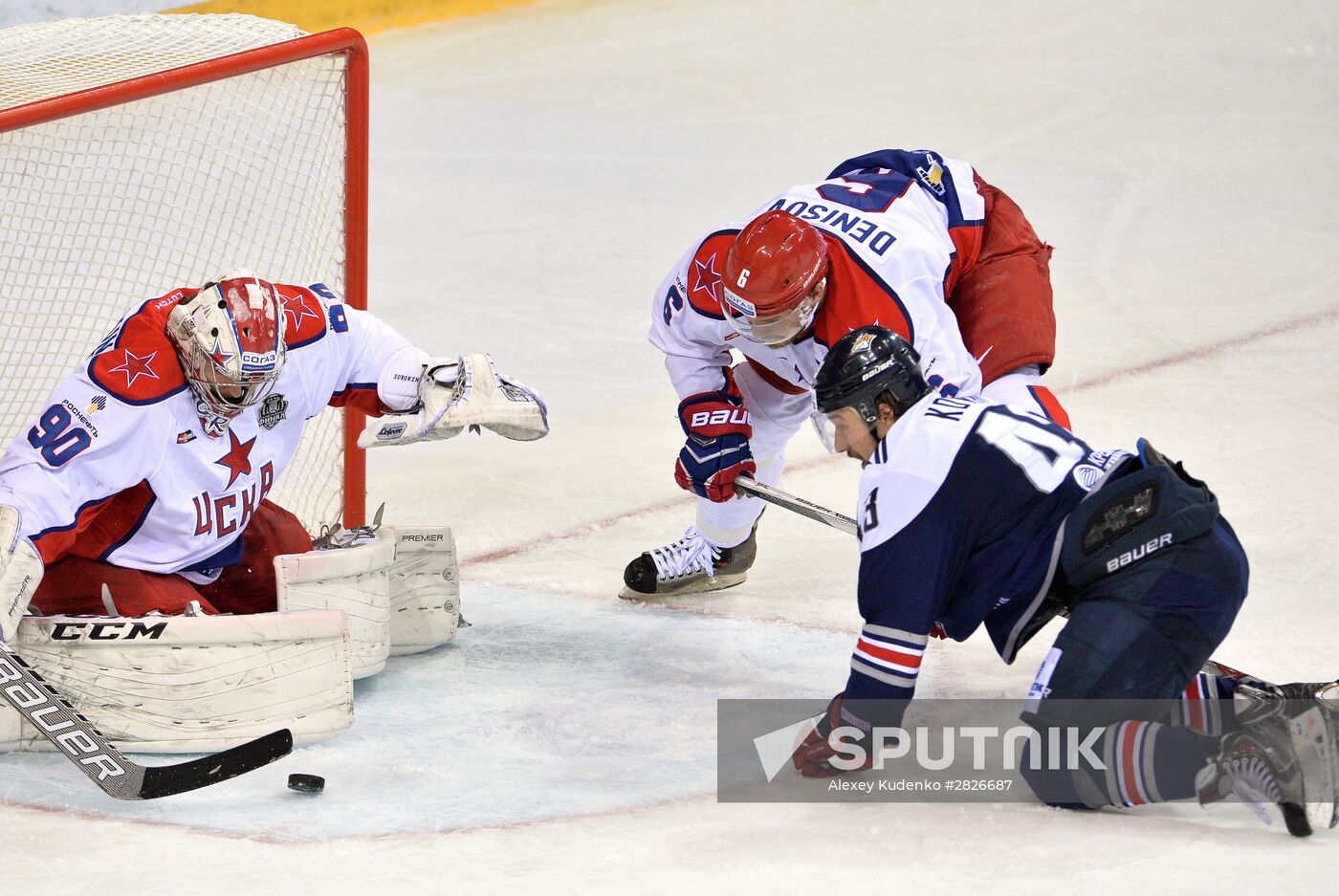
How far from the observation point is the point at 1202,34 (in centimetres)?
831

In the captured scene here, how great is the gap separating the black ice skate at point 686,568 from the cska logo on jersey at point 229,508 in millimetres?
1052

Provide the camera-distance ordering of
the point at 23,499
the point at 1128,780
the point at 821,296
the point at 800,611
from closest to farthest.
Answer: the point at 1128,780, the point at 23,499, the point at 821,296, the point at 800,611

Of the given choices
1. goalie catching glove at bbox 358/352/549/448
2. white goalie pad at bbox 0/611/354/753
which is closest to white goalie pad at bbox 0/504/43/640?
white goalie pad at bbox 0/611/354/753

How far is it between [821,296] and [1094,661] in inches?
38.5

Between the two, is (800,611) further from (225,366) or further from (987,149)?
(987,149)

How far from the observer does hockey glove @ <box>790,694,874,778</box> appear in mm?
2973

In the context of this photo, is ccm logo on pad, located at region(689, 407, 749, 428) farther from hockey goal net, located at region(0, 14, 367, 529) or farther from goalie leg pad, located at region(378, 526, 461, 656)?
hockey goal net, located at region(0, 14, 367, 529)

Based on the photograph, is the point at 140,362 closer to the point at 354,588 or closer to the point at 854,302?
the point at 354,588

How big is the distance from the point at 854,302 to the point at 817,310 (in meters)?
0.08

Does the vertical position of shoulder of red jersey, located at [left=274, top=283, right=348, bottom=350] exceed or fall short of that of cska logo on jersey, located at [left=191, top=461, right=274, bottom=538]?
it exceeds it

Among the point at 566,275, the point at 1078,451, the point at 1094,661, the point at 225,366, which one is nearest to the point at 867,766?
the point at 1094,661

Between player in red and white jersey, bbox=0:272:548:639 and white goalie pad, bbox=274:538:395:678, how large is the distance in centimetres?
16

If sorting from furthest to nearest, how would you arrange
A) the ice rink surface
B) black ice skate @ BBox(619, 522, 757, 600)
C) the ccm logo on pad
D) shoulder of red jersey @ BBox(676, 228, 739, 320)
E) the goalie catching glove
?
black ice skate @ BBox(619, 522, 757, 600) < the ccm logo on pad < shoulder of red jersey @ BBox(676, 228, 739, 320) < the goalie catching glove < the ice rink surface

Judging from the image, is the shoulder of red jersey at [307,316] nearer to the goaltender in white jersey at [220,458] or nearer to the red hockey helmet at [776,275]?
the goaltender in white jersey at [220,458]
